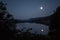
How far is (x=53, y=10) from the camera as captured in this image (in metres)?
1.21

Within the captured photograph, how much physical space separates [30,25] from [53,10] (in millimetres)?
252

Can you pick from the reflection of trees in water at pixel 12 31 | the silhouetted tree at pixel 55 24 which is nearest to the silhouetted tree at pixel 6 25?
the reflection of trees in water at pixel 12 31

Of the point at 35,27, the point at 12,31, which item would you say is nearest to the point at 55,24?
the point at 35,27

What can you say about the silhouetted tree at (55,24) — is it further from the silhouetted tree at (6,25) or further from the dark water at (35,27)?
the silhouetted tree at (6,25)

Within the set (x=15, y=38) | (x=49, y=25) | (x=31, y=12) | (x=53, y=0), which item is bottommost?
→ (x=15, y=38)

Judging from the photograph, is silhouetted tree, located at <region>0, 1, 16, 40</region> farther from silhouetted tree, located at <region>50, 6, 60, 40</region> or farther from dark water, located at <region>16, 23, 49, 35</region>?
silhouetted tree, located at <region>50, 6, 60, 40</region>

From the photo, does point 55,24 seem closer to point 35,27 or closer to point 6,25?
point 35,27

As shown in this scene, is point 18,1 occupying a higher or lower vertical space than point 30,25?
higher

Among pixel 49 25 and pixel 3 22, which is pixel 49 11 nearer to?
pixel 49 25

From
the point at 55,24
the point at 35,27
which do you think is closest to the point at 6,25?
the point at 35,27

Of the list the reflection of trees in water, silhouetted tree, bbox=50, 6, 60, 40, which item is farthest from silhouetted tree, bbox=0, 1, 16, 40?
silhouetted tree, bbox=50, 6, 60, 40

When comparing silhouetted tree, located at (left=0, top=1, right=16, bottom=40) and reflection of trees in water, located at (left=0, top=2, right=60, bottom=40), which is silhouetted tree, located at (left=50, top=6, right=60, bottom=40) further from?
silhouetted tree, located at (left=0, top=1, right=16, bottom=40)

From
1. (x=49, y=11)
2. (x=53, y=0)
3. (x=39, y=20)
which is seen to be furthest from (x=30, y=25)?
(x=53, y=0)

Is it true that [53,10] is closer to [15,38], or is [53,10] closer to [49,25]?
[49,25]
